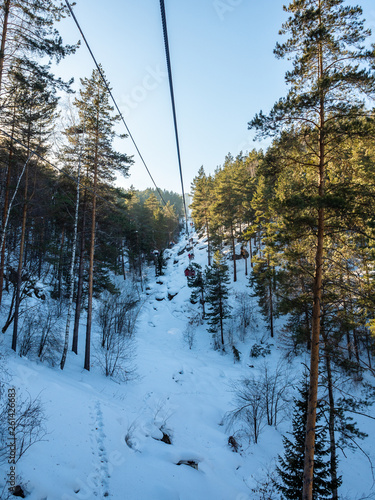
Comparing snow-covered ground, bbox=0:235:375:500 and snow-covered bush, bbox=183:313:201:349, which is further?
snow-covered bush, bbox=183:313:201:349

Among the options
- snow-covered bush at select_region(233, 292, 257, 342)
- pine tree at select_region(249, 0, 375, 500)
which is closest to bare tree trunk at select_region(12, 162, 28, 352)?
pine tree at select_region(249, 0, 375, 500)

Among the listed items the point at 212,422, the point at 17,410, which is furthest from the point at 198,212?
the point at 17,410

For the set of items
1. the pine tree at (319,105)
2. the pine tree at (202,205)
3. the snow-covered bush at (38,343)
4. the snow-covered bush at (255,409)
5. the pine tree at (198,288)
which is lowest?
the snow-covered bush at (255,409)

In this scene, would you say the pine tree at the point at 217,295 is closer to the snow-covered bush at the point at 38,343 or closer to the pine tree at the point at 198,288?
the pine tree at the point at 198,288

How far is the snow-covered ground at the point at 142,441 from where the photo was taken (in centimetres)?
577

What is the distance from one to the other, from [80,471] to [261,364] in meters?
17.1

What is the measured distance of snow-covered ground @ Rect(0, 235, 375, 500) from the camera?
5.77 meters

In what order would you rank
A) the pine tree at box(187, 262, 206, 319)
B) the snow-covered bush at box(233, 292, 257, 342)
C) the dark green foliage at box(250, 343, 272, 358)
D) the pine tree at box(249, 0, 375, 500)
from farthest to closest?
1. the pine tree at box(187, 262, 206, 319)
2. the snow-covered bush at box(233, 292, 257, 342)
3. the dark green foliage at box(250, 343, 272, 358)
4. the pine tree at box(249, 0, 375, 500)

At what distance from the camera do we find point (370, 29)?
570 cm

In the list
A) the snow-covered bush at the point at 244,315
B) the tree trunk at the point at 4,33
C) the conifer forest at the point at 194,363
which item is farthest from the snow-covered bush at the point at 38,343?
the snow-covered bush at the point at 244,315

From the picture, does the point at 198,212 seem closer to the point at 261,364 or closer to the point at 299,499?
the point at 261,364

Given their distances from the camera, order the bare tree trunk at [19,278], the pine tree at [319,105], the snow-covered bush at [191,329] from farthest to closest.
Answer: the snow-covered bush at [191,329] < the bare tree trunk at [19,278] < the pine tree at [319,105]

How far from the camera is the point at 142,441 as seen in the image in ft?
26.6

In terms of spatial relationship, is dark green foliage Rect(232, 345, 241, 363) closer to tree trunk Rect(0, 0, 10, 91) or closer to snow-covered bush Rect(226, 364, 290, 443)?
snow-covered bush Rect(226, 364, 290, 443)
